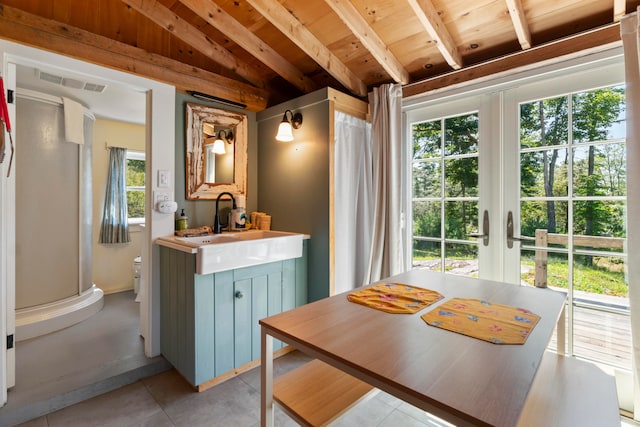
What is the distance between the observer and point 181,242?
2.07m

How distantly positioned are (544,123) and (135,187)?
15.4 feet

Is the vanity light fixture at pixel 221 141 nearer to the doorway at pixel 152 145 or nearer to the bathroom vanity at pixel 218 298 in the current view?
the doorway at pixel 152 145

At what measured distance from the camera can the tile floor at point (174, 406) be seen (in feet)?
5.59

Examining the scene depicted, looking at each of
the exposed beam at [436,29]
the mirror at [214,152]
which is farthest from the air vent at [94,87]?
the exposed beam at [436,29]

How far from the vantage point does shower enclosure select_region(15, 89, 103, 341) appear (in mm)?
2711

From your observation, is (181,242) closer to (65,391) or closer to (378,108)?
(65,391)

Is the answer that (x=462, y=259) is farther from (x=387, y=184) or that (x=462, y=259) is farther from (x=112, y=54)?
(x=112, y=54)

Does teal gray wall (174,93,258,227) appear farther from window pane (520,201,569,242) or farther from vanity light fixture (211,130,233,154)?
window pane (520,201,569,242)

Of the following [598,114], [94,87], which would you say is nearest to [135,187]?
[94,87]

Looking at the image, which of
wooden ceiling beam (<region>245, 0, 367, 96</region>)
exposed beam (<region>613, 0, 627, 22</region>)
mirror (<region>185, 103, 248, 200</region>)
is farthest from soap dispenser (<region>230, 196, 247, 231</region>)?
exposed beam (<region>613, 0, 627, 22</region>)

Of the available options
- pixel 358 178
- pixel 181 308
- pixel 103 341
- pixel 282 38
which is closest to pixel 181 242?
pixel 181 308

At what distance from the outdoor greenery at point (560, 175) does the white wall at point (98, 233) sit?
3.54 m

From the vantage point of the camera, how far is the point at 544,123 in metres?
1.95

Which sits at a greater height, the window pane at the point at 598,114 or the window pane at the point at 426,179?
the window pane at the point at 598,114
